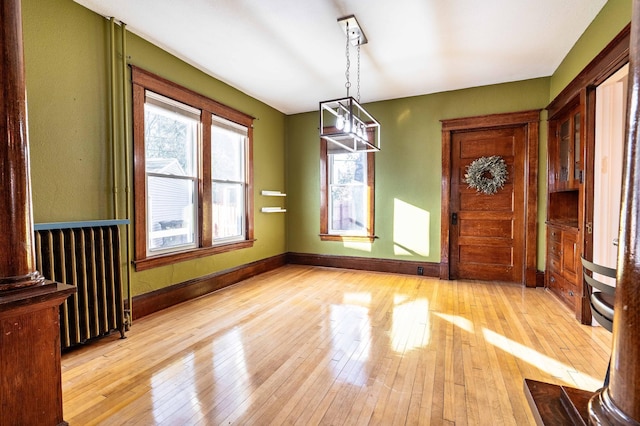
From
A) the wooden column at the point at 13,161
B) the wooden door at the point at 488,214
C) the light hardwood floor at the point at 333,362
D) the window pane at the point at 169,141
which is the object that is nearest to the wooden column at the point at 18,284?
the wooden column at the point at 13,161

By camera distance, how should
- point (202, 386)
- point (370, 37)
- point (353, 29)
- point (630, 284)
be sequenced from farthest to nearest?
point (370, 37) < point (353, 29) < point (202, 386) < point (630, 284)

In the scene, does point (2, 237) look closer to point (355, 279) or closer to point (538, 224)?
point (355, 279)

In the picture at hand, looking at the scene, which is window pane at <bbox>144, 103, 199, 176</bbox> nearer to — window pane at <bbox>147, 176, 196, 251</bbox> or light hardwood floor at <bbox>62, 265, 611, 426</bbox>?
window pane at <bbox>147, 176, 196, 251</bbox>

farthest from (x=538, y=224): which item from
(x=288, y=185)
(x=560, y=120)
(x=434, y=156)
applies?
(x=288, y=185)

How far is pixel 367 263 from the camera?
5457 millimetres

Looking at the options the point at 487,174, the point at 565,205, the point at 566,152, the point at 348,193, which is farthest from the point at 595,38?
the point at 348,193

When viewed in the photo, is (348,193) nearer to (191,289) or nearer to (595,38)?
(191,289)

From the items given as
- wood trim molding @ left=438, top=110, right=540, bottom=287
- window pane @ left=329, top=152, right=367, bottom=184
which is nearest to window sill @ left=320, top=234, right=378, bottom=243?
window pane @ left=329, top=152, right=367, bottom=184

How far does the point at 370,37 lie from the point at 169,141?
257 cm

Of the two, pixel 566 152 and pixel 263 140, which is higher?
pixel 263 140

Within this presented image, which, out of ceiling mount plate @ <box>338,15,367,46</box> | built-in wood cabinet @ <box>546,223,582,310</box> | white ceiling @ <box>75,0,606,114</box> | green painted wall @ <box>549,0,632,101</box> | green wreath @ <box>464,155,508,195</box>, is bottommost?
built-in wood cabinet @ <box>546,223,582,310</box>

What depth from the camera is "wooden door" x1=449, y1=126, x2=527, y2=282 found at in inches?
181

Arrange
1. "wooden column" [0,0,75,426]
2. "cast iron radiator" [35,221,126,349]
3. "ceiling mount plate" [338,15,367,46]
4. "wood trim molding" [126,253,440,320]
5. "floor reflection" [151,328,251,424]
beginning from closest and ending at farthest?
"wooden column" [0,0,75,426], "floor reflection" [151,328,251,424], "cast iron radiator" [35,221,126,349], "ceiling mount plate" [338,15,367,46], "wood trim molding" [126,253,440,320]

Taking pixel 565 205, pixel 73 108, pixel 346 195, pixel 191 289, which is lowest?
pixel 191 289
